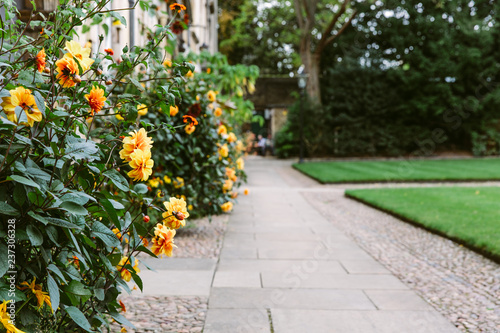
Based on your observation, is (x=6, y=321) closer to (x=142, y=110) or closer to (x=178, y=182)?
(x=142, y=110)

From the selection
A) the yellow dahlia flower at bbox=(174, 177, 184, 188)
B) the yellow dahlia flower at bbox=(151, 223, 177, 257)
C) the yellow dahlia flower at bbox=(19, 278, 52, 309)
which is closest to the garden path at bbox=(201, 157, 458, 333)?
the yellow dahlia flower at bbox=(174, 177, 184, 188)

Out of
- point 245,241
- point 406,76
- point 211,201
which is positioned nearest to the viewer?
point 245,241

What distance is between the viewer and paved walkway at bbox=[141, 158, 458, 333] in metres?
3.12

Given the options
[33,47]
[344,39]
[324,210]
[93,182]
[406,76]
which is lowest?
[324,210]

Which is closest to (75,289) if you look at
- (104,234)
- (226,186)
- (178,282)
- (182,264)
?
(104,234)

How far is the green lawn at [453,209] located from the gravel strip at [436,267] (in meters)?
0.15

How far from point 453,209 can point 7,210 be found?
7.69 meters

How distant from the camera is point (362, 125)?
2391 cm

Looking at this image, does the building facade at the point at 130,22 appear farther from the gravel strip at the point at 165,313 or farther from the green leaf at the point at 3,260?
the gravel strip at the point at 165,313

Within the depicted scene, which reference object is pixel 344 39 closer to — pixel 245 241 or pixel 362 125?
pixel 362 125

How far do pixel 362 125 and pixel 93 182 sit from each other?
22903 millimetres

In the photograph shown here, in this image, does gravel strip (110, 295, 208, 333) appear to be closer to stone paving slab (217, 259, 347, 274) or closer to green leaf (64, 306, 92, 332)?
stone paving slab (217, 259, 347, 274)

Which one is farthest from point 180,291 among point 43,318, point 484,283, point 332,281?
point 484,283

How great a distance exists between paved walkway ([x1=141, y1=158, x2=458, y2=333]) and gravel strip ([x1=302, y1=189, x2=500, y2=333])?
0.59 ft
